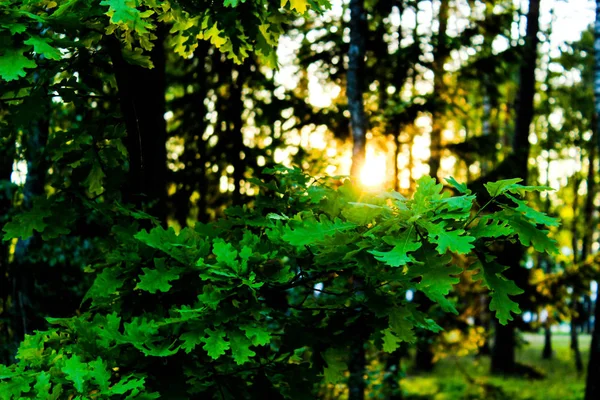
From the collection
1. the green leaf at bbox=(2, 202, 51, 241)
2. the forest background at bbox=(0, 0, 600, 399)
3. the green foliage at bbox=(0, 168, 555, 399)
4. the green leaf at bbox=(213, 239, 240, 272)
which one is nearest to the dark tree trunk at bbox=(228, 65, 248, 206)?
the forest background at bbox=(0, 0, 600, 399)

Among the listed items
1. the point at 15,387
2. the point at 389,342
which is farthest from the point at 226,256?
the point at 389,342

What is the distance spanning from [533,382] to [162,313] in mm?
14911

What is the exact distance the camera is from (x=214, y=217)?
9.45 metres

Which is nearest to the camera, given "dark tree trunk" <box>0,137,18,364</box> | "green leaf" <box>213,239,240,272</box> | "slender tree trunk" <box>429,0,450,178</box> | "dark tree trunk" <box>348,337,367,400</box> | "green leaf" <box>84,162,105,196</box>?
"green leaf" <box>213,239,240,272</box>

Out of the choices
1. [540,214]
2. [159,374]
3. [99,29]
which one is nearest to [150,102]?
[99,29]

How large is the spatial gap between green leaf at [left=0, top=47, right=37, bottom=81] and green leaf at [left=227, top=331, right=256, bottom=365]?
168cm

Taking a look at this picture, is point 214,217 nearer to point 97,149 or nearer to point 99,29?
point 97,149

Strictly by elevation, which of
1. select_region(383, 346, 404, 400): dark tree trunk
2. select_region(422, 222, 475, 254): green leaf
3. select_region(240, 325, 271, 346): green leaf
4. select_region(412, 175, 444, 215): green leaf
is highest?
select_region(412, 175, 444, 215): green leaf

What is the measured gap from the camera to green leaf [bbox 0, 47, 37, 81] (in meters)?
2.85

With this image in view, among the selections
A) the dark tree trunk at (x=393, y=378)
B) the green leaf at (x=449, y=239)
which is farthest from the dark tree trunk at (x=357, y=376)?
the green leaf at (x=449, y=239)

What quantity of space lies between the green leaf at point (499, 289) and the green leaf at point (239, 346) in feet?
3.98

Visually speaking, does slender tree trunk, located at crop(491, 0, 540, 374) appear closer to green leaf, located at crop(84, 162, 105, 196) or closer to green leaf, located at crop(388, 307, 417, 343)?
green leaf, located at crop(388, 307, 417, 343)

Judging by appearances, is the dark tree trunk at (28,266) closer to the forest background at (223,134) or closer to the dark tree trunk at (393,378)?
the forest background at (223,134)

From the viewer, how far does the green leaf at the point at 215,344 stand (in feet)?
9.34
